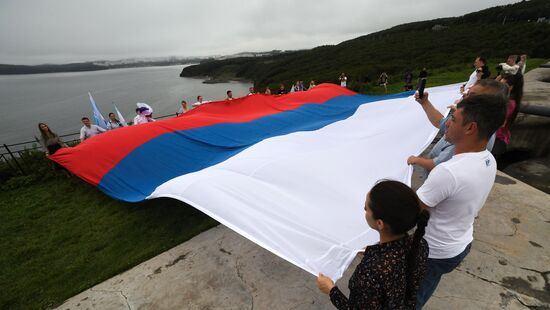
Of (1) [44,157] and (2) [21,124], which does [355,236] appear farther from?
(2) [21,124]

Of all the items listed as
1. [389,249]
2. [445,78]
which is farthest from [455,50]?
[389,249]

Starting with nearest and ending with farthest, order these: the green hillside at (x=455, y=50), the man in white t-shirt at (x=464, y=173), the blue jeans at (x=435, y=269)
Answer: the man in white t-shirt at (x=464, y=173)
the blue jeans at (x=435, y=269)
the green hillside at (x=455, y=50)

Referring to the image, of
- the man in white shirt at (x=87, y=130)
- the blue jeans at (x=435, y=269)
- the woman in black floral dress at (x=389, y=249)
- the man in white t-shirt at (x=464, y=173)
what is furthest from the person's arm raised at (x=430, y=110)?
the man in white shirt at (x=87, y=130)

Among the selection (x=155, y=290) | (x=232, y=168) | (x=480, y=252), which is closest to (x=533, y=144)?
(x=480, y=252)

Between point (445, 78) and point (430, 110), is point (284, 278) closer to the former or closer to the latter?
point (430, 110)

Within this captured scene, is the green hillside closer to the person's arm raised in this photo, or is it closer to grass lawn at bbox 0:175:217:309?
the person's arm raised

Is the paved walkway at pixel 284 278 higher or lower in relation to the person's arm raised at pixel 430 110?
lower

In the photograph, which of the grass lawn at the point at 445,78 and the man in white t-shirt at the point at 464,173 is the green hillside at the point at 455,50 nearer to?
the grass lawn at the point at 445,78

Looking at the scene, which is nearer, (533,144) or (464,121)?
(464,121)
